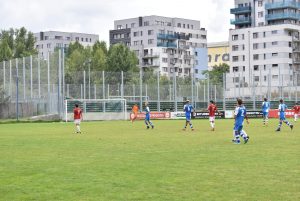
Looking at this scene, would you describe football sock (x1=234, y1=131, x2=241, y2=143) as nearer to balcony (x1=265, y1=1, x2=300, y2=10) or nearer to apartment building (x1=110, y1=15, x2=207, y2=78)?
balcony (x1=265, y1=1, x2=300, y2=10)

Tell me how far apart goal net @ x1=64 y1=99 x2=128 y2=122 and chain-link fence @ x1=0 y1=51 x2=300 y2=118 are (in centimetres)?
62

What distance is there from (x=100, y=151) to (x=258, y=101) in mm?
46699

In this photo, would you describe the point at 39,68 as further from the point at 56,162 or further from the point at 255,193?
the point at 255,193

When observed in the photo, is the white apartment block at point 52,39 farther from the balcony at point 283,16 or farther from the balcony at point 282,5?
the balcony at point 283,16

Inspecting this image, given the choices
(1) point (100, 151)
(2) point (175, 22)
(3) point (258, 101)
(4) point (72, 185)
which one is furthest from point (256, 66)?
(4) point (72, 185)

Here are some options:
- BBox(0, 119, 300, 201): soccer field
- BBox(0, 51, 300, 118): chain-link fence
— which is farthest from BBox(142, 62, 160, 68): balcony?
BBox(0, 119, 300, 201): soccer field

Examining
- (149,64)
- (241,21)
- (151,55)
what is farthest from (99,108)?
(149,64)

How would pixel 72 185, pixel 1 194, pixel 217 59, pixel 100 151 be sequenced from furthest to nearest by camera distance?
1. pixel 217 59
2. pixel 100 151
3. pixel 72 185
4. pixel 1 194

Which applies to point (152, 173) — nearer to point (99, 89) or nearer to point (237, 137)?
point (237, 137)

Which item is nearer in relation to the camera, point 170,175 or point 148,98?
point 170,175

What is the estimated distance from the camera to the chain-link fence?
54.8m

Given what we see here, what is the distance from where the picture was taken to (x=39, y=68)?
5525 cm

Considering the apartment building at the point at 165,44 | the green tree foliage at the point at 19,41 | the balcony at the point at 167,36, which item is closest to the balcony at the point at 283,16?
the apartment building at the point at 165,44

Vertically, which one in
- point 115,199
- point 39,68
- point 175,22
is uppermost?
point 175,22
